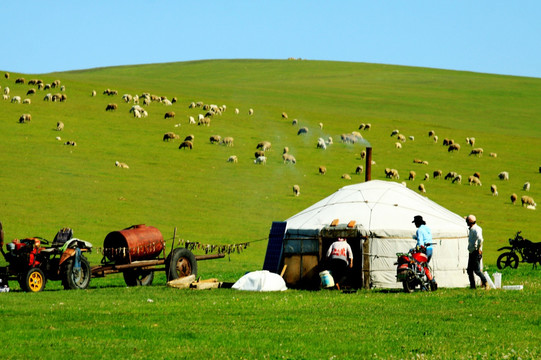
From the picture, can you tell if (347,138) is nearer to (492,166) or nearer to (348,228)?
(492,166)

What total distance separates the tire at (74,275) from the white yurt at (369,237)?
18.7 feet

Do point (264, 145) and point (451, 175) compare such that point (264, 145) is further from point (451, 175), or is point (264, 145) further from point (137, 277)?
point (137, 277)

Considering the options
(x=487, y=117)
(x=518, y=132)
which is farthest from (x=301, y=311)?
(x=487, y=117)

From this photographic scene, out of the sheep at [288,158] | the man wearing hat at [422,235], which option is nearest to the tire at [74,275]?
the man wearing hat at [422,235]

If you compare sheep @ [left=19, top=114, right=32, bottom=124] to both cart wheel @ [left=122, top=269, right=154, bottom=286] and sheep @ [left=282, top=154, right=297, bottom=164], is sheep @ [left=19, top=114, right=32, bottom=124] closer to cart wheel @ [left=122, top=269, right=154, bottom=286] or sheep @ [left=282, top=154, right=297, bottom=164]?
sheep @ [left=282, top=154, right=297, bottom=164]

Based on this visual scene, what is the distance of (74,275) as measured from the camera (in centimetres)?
2244

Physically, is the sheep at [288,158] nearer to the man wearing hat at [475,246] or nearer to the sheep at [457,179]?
the sheep at [457,179]

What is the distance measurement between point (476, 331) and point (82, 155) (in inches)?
1885

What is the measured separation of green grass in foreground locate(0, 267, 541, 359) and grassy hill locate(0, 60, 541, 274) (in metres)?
19.1

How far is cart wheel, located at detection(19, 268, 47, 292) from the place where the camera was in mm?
21688


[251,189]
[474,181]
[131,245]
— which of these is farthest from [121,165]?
[131,245]

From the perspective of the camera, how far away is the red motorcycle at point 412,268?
20.9 m

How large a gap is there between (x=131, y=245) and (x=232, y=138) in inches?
1775

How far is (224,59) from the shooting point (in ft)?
553
